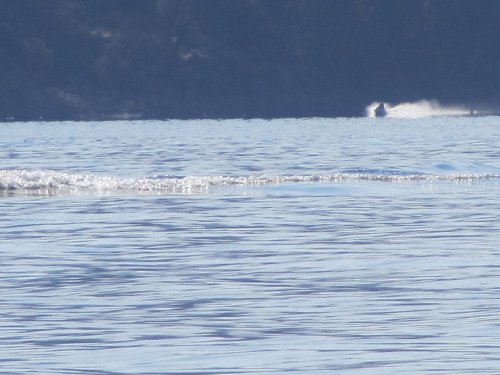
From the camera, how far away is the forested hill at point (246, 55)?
112m

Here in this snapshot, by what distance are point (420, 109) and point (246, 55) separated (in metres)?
14.8

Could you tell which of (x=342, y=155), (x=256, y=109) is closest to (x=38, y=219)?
(x=342, y=155)

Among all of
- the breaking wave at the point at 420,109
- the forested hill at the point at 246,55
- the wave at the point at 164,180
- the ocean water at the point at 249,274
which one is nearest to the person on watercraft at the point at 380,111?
the breaking wave at the point at 420,109

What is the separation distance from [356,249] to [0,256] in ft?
10.3

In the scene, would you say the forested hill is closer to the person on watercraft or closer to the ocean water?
the person on watercraft

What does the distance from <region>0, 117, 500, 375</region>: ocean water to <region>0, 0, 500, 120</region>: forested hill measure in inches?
3393

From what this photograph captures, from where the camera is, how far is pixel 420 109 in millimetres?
110188

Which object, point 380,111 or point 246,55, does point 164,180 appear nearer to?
point 380,111

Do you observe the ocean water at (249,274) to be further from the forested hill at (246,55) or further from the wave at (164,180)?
the forested hill at (246,55)

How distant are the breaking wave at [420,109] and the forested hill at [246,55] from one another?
122cm

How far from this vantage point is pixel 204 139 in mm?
46656

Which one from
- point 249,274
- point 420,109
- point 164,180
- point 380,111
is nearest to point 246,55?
point 420,109

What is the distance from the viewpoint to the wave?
77.5ft

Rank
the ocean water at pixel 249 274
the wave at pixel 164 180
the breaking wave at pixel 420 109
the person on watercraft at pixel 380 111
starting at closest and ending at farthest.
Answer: the ocean water at pixel 249 274 < the wave at pixel 164 180 < the person on watercraft at pixel 380 111 < the breaking wave at pixel 420 109
